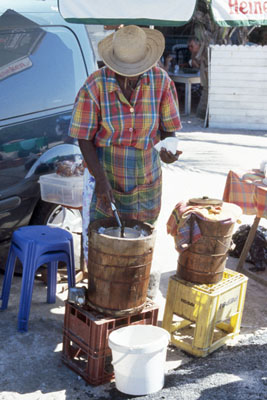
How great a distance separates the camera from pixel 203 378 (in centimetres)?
392

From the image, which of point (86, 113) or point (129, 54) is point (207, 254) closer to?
point (86, 113)

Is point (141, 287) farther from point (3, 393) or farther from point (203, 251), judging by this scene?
point (3, 393)

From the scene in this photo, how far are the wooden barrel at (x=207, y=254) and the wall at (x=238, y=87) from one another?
895cm

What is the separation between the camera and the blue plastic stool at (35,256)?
4.42m

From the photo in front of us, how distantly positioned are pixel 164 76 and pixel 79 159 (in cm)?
165

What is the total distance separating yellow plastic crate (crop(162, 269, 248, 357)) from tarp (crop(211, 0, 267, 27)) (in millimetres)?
7965

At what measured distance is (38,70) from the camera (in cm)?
513

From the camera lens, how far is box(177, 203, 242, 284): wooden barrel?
414 cm

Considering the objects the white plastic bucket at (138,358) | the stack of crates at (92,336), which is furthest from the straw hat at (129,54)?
the white plastic bucket at (138,358)

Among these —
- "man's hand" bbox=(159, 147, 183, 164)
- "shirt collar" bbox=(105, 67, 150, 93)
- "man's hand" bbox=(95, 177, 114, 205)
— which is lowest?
"man's hand" bbox=(95, 177, 114, 205)

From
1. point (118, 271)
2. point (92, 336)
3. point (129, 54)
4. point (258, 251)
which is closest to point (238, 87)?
point (258, 251)

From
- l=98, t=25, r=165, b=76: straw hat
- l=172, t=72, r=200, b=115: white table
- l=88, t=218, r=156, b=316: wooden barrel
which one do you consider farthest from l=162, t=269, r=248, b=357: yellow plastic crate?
l=172, t=72, r=200, b=115: white table

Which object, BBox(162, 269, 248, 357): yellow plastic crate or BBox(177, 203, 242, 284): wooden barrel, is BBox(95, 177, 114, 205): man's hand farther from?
BBox(162, 269, 248, 357): yellow plastic crate

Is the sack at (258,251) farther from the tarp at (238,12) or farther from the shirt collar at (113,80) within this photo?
the tarp at (238,12)
